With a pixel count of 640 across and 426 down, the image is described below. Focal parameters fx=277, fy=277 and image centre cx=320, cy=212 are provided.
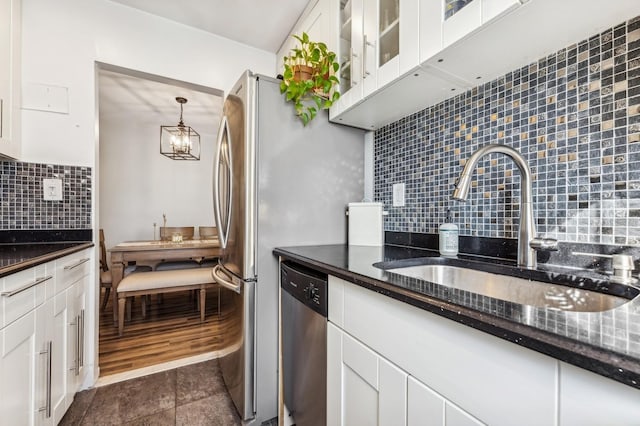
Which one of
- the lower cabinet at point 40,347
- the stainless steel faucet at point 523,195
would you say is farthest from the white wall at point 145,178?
the stainless steel faucet at point 523,195

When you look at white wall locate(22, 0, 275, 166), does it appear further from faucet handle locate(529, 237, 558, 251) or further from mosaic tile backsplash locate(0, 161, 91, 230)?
faucet handle locate(529, 237, 558, 251)

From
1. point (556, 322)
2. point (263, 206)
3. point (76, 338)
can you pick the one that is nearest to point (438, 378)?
point (556, 322)

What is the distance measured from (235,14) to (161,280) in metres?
2.32

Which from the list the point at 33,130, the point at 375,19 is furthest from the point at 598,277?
the point at 33,130

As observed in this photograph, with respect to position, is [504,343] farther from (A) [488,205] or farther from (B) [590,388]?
(A) [488,205]

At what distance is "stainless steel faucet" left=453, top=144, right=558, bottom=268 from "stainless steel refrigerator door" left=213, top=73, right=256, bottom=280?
36.7 inches

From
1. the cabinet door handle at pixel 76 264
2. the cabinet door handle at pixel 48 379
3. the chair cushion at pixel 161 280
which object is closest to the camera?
the cabinet door handle at pixel 48 379

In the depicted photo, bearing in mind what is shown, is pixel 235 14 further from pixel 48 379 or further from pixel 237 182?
pixel 48 379

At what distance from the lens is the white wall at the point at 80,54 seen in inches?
66.3

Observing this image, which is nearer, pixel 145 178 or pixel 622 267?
pixel 622 267

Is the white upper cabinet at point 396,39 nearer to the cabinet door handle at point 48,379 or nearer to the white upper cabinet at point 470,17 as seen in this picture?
the white upper cabinet at point 470,17

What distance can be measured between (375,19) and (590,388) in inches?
54.1

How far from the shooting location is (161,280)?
8.59 ft

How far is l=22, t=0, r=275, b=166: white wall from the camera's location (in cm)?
168
